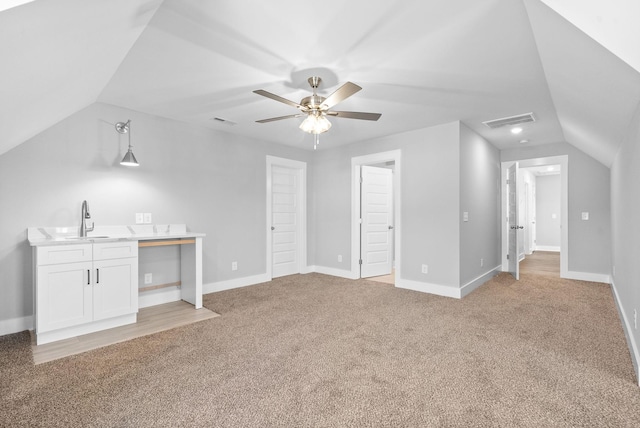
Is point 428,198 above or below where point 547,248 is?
above

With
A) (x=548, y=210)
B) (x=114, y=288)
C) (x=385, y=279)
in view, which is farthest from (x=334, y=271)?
(x=548, y=210)

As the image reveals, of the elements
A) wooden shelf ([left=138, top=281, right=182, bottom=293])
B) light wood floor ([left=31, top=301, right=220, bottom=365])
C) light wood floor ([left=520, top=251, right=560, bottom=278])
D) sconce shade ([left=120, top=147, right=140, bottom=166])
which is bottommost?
light wood floor ([left=31, top=301, right=220, bottom=365])

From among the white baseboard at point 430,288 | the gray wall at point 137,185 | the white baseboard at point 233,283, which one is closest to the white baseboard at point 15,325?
the gray wall at point 137,185

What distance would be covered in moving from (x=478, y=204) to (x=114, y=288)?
5.11 metres

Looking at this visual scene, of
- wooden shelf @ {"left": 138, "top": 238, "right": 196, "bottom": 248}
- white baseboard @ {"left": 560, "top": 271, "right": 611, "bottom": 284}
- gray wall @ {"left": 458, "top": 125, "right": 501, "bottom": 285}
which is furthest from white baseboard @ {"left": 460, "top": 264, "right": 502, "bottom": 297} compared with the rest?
wooden shelf @ {"left": 138, "top": 238, "right": 196, "bottom": 248}

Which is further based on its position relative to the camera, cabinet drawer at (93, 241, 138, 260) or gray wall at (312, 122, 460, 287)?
gray wall at (312, 122, 460, 287)

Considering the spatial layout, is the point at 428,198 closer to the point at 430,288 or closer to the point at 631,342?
the point at 430,288

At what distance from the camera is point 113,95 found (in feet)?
10.9

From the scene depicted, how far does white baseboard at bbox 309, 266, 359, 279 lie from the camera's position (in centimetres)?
550

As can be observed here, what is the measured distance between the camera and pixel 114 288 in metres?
3.09

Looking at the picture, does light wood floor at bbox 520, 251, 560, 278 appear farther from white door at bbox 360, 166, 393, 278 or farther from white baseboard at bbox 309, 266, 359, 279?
white baseboard at bbox 309, 266, 359, 279

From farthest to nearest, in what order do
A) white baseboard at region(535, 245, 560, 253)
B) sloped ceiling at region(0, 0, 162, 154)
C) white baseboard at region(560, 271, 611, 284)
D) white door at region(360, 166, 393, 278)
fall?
white baseboard at region(535, 245, 560, 253)
white door at region(360, 166, 393, 278)
white baseboard at region(560, 271, 611, 284)
sloped ceiling at region(0, 0, 162, 154)

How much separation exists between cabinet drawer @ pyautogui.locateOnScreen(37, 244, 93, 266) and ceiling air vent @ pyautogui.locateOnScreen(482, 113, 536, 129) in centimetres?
496

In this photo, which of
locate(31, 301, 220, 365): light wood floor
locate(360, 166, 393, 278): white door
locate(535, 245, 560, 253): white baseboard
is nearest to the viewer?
locate(31, 301, 220, 365): light wood floor
